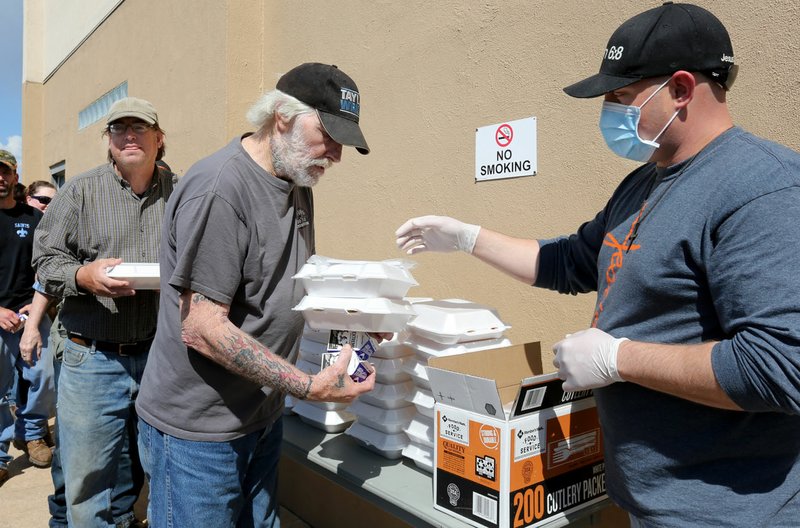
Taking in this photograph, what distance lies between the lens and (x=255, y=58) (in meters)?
4.88

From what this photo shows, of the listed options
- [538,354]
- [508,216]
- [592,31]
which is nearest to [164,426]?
[538,354]

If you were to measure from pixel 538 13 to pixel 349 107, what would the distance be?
128cm

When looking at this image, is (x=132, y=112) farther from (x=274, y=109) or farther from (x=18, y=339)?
(x=18, y=339)

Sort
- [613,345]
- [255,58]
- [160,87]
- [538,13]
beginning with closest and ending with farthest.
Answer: [613,345] < [538,13] < [255,58] < [160,87]

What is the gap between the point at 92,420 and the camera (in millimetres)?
2531

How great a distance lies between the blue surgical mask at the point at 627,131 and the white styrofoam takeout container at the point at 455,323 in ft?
2.67

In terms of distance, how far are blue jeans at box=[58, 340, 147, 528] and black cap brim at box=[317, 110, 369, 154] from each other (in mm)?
1658

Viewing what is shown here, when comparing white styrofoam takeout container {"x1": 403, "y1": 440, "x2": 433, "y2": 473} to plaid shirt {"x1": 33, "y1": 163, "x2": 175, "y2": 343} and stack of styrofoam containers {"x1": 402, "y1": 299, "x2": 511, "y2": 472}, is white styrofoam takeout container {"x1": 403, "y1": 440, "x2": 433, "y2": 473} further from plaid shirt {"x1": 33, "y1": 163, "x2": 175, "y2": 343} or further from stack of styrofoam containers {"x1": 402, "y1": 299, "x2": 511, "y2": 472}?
plaid shirt {"x1": 33, "y1": 163, "x2": 175, "y2": 343}

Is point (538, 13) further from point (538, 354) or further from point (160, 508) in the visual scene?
point (160, 508)

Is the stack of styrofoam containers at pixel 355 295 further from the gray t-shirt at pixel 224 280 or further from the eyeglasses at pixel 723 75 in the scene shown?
the eyeglasses at pixel 723 75

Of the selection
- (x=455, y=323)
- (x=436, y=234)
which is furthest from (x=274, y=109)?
(x=455, y=323)

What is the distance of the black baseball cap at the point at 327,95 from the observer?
170cm

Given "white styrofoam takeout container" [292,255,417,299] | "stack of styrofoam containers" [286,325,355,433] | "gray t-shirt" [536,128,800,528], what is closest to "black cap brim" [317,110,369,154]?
"white styrofoam takeout container" [292,255,417,299]

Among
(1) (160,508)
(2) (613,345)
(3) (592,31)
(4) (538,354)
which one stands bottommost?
(1) (160,508)
